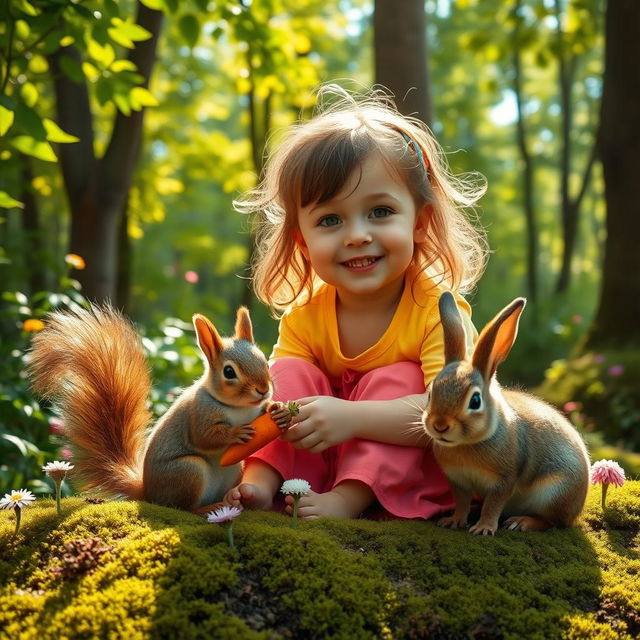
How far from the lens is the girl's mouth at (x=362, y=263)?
9.64ft

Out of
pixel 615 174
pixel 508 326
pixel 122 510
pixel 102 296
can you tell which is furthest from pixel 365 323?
pixel 615 174

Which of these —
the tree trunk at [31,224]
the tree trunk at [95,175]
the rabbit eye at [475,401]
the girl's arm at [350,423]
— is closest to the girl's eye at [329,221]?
the girl's arm at [350,423]

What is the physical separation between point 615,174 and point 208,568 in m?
5.87

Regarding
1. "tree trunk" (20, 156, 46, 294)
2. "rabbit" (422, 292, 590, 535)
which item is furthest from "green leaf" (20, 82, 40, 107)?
"tree trunk" (20, 156, 46, 294)

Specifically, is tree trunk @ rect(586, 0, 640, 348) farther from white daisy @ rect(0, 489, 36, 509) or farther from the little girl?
white daisy @ rect(0, 489, 36, 509)

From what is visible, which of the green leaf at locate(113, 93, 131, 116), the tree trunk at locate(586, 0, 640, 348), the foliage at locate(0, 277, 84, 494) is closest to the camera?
the green leaf at locate(113, 93, 131, 116)

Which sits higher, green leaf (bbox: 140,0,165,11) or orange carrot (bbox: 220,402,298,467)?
green leaf (bbox: 140,0,165,11)

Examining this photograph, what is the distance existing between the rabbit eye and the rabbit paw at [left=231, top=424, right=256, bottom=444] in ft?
2.34

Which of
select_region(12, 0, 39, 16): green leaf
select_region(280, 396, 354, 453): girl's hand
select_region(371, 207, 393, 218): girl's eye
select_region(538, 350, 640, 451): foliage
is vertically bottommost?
select_region(538, 350, 640, 451): foliage

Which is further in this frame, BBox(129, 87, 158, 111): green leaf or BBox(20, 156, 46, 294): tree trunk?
BBox(20, 156, 46, 294): tree trunk

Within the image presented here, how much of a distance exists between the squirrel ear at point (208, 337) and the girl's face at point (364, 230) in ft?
2.30

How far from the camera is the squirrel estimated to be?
243 cm

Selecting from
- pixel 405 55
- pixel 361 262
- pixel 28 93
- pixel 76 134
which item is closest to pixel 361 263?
pixel 361 262

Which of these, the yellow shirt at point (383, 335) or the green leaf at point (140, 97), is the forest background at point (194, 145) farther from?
the yellow shirt at point (383, 335)
